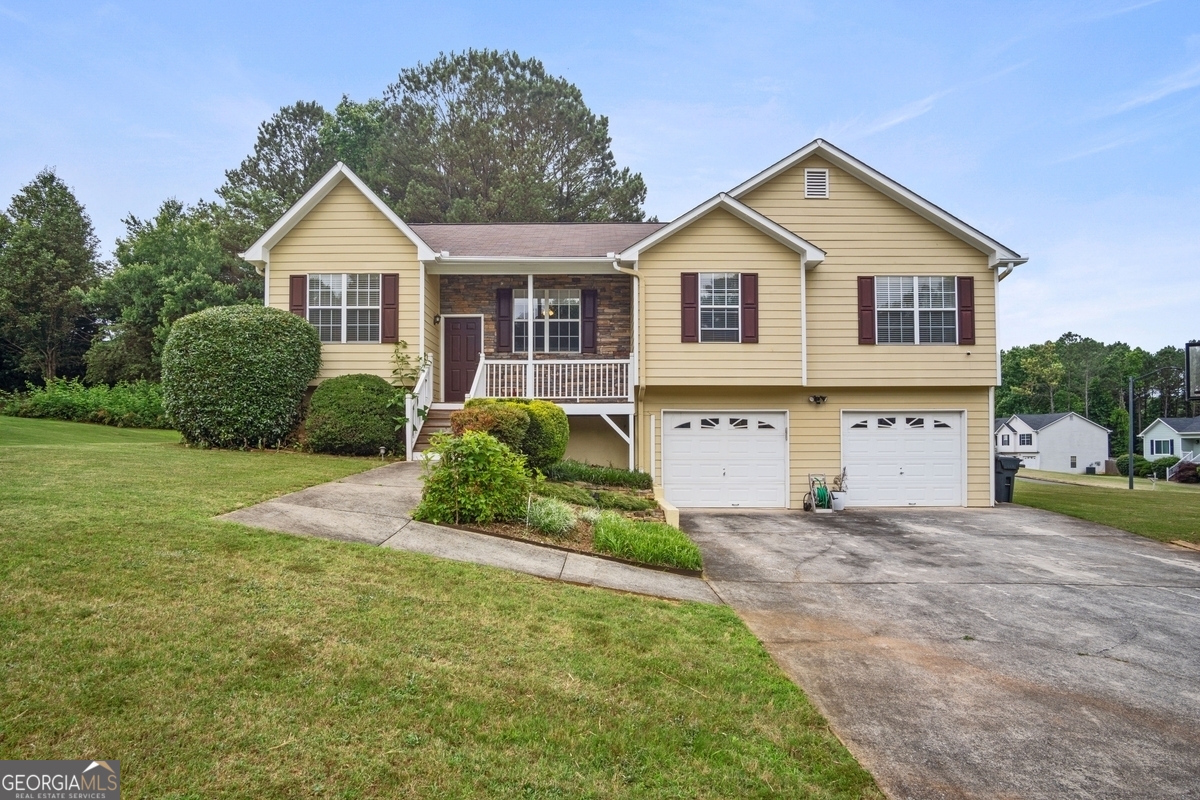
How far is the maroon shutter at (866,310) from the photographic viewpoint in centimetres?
1274

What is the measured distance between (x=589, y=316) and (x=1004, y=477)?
9960 millimetres

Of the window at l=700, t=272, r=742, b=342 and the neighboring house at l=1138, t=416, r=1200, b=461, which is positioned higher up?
the window at l=700, t=272, r=742, b=342

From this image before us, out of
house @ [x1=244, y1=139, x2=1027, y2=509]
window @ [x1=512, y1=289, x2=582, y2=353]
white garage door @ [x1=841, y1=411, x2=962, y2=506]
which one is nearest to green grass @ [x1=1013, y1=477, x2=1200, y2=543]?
house @ [x1=244, y1=139, x2=1027, y2=509]

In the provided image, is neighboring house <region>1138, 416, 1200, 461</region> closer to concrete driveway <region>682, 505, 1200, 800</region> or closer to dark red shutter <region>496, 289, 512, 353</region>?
concrete driveway <region>682, 505, 1200, 800</region>

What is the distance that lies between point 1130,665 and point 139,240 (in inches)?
1303

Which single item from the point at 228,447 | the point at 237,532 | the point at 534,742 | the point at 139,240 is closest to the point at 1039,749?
the point at 534,742

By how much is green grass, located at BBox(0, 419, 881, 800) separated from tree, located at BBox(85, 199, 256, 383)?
22.9m

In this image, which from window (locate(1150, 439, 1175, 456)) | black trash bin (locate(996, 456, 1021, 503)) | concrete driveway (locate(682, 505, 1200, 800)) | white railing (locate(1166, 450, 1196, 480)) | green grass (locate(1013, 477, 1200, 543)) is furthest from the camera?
window (locate(1150, 439, 1175, 456))

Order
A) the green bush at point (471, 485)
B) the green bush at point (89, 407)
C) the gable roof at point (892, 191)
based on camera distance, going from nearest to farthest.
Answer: the green bush at point (471, 485)
the gable roof at point (892, 191)
the green bush at point (89, 407)

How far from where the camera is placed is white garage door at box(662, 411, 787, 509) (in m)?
12.8

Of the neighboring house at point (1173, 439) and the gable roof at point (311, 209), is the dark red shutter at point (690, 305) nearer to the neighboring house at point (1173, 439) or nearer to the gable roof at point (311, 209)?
the gable roof at point (311, 209)

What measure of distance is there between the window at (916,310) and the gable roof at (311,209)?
31.5 ft

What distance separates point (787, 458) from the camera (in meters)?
12.8

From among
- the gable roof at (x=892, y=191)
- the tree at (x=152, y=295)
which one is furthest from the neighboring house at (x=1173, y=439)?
the tree at (x=152, y=295)
